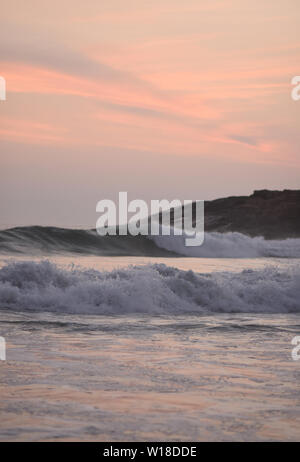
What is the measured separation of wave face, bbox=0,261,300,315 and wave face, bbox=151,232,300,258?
558 inches

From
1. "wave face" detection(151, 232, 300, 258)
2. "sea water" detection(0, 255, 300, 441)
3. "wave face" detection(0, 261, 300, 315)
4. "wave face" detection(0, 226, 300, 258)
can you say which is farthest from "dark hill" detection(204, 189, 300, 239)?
"sea water" detection(0, 255, 300, 441)

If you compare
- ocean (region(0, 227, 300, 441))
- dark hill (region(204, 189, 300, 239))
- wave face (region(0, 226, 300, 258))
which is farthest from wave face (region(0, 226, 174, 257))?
dark hill (region(204, 189, 300, 239))

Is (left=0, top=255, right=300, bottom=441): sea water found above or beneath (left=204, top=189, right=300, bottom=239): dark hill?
beneath

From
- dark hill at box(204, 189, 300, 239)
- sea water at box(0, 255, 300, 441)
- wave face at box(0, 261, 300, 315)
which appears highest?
dark hill at box(204, 189, 300, 239)

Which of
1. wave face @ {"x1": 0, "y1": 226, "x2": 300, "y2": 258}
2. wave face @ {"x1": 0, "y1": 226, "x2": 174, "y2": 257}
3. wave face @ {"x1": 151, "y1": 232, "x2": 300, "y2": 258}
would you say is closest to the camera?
wave face @ {"x1": 0, "y1": 226, "x2": 174, "y2": 257}

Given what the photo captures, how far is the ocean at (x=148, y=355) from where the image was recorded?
4.68m

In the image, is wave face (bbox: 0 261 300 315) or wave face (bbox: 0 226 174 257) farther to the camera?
wave face (bbox: 0 226 174 257)

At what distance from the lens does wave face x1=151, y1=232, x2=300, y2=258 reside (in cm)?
2833

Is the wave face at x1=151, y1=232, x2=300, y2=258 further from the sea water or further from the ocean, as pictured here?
the sea water

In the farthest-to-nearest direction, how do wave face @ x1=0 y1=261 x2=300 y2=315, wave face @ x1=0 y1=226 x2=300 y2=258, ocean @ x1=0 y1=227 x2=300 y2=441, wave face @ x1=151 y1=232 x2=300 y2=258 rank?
wave face @ x1=151 y1=232 x2=300 y2=258, wave face @ x1=0 y1=226 x2=300 y2=258, wave face @ x1=0 y1=261 x2=300 y2=315, ocean @ x1=0 y1=227 x2=300 y2=441

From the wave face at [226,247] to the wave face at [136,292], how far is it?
14169 mm

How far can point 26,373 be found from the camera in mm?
6074

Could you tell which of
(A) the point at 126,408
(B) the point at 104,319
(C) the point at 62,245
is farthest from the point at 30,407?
(C) the point at 62,245

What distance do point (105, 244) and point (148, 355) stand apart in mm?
18529
